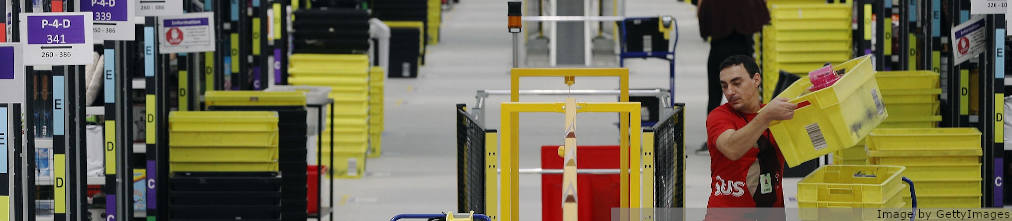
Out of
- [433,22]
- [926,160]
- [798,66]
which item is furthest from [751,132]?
[433,22]

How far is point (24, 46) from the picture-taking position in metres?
7.17

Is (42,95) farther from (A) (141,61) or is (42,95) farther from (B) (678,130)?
(B) (678,130)

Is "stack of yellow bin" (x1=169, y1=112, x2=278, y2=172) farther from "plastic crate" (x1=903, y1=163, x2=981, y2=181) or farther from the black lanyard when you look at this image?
the black lanyard

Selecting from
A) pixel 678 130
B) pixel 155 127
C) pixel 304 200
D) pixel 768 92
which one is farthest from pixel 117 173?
pixel 768 92

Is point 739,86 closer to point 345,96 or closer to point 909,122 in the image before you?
point 909,122

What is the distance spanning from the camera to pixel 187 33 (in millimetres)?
9906

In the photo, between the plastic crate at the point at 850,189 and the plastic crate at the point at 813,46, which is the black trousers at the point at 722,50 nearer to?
the plastic crate at the point at 813,46

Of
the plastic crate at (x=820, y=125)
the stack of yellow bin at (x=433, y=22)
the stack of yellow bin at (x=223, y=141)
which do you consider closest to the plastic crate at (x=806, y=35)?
the stack of yellow bin at (x=223, y=141)

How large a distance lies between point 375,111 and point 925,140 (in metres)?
6.75

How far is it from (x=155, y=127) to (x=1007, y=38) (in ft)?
14.9

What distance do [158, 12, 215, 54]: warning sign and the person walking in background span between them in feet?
14.7

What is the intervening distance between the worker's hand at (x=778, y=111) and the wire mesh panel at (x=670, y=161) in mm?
394

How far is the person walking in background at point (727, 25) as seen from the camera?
528 inches

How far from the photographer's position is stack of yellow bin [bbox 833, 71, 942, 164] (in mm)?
10172
